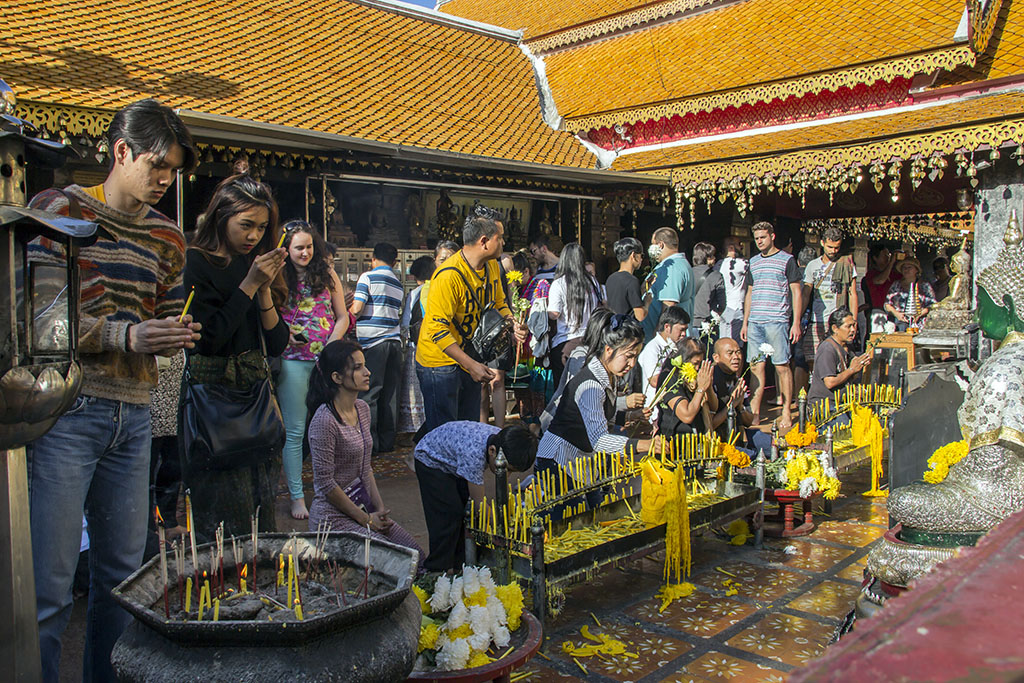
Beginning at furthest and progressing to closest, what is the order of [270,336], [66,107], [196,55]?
[196,55]
[66,107]
[270,336]

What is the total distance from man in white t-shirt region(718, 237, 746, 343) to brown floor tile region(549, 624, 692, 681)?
614 cm

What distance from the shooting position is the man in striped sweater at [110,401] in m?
2.26

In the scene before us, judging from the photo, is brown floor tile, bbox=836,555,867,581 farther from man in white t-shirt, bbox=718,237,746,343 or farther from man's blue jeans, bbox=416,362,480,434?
man in white t-shirt, bbox=718,237,746,343

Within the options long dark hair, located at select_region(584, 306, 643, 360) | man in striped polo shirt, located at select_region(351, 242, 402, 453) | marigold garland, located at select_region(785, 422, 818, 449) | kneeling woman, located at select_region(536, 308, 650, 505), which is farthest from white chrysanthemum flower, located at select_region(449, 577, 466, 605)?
man in striped polo shirt, located at select_region(351, 242, 402, 453)

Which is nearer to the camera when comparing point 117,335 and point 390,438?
point 117,335

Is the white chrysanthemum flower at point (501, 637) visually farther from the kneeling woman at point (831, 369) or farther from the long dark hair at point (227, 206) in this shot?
the kneeling woman at point (831, 369)

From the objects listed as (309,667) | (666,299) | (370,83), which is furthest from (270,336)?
(370,83)

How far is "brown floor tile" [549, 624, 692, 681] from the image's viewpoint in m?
3.35

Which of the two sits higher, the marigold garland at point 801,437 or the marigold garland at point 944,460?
the marigold garland at point 944,460

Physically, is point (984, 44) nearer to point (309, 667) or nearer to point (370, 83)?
point (370, 83)

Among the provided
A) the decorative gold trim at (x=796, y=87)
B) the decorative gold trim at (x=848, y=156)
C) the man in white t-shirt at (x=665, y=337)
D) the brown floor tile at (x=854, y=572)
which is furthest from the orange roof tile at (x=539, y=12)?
the brown floor tile at (x=854, y=572)

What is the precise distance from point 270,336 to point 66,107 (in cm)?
433

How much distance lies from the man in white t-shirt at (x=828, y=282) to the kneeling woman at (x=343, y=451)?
23.6 ft

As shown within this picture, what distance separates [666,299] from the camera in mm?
8180
